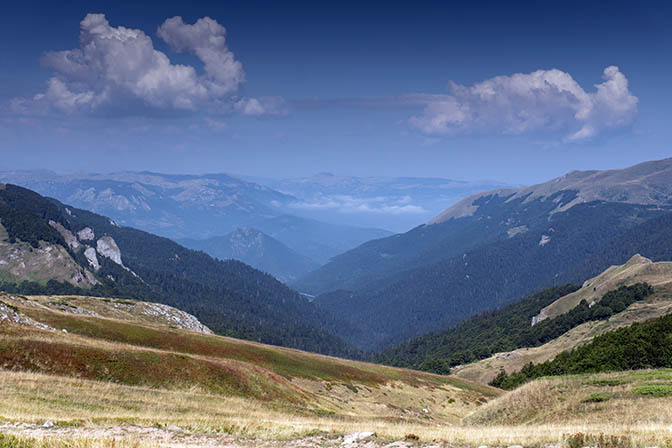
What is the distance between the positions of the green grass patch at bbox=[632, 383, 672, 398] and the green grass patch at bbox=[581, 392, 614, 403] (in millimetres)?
1680

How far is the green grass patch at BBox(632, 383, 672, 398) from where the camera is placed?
26727 mm

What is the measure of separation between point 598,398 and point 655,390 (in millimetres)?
3367

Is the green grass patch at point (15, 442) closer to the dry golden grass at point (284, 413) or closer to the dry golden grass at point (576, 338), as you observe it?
the dry golden grass at point (284, 413)

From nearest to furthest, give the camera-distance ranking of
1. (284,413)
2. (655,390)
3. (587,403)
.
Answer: (655,390), (587,403), (284,413)

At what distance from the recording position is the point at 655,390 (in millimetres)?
27516

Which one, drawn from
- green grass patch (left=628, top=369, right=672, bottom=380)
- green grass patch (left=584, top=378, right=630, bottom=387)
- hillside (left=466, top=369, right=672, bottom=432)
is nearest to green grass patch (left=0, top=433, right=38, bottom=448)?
hillside (left=466, top=369, right=672, bottom=432)

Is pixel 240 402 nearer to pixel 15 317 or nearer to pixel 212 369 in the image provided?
pixel 212 369

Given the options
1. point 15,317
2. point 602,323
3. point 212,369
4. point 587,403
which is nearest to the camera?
point 587,403

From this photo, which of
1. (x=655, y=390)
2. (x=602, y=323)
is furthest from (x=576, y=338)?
(x=655, y=390)

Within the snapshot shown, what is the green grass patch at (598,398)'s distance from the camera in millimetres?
28594

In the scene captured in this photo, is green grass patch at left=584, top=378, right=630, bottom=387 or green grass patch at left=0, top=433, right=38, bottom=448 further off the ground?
green grass patch at left=0, top=433, right=38, bottom=448

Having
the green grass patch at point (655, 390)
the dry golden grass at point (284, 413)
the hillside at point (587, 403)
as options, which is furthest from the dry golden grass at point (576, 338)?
the green grass patch at point (655, 390)

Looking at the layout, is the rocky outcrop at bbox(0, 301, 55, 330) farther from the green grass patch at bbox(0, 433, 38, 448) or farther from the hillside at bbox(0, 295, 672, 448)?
the green grass patch at bbox(0, 433, 38, 448)

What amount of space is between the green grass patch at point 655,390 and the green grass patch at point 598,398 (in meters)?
1.68
